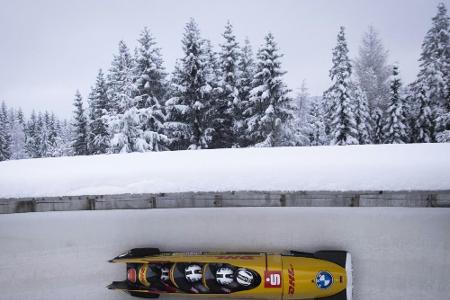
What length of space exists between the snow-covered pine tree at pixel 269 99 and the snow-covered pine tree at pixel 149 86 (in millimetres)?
4624

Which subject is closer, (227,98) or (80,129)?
(227,98)

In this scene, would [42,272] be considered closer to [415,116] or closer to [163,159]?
[163,159]

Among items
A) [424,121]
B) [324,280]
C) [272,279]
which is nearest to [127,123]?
[272,279]

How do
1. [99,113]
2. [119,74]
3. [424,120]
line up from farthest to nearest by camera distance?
1. [99,113]
2. [119,74]
3. [424,120]

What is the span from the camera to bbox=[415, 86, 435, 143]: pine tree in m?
16.9

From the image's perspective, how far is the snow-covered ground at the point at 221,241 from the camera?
156 inches

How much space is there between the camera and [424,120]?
17.1 meters

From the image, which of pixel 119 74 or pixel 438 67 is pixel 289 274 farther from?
pixel 119 74

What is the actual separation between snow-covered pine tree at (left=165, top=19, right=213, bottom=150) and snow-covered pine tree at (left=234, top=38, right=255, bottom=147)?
1635 mm

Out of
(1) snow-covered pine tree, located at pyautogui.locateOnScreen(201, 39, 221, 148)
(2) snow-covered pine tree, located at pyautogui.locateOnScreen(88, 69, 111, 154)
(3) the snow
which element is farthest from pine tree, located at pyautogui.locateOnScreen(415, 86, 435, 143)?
(2) snow-covered pine tree, located at pyautogui.locateOnScreen(88, 69, 111, 154)

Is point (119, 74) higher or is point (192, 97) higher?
point (119, 74)

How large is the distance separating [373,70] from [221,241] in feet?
63.7

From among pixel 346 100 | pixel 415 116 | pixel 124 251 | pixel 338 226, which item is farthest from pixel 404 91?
pixel 124 251

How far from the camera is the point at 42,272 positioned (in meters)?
4.49
